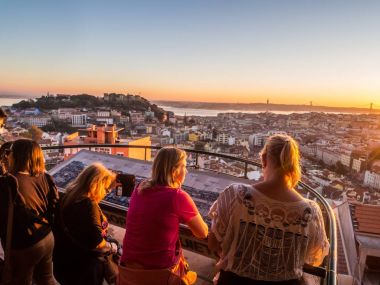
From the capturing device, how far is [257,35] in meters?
19.4

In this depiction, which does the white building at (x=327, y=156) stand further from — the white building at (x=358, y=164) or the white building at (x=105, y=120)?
the white building at (x=105, y=120)

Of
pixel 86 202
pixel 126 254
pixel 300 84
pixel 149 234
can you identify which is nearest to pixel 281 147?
pixel 149 234

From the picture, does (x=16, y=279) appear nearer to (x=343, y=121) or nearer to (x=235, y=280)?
(x=235, y=280)

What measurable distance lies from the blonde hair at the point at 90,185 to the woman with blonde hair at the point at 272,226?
788mm

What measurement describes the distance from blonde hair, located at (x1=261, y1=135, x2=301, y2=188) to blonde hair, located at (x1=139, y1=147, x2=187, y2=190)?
52cm

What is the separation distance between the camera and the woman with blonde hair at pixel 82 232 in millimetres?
1949

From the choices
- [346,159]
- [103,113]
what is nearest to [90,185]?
[346,159]

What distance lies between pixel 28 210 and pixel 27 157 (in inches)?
12.3

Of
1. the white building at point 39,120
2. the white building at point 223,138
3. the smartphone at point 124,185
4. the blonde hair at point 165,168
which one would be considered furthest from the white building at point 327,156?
the white building at point 39,120

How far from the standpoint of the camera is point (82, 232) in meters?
1.95

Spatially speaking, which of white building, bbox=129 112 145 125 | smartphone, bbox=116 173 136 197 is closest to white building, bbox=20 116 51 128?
white building, bbox=129 112 145 125

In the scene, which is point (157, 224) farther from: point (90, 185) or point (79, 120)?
point (79, 120)

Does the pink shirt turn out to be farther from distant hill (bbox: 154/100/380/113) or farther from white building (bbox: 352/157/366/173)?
distant hill (bbox: 154/100/380/113)

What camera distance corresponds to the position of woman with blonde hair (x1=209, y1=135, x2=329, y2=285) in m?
1.48
